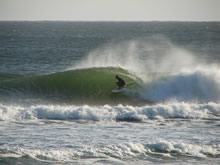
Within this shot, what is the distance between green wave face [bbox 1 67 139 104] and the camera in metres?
20.6

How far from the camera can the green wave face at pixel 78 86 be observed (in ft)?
67.5

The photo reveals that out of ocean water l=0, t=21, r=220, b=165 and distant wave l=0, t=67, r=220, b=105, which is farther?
distant wave l=0, t=67, r=220, b=105

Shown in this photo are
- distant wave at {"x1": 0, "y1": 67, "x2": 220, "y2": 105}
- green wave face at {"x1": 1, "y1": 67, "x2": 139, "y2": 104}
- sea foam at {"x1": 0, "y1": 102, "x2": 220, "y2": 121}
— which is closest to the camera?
sea foam at {"x1": 0, "y1": 102, "x2": 220, "y2": 121}

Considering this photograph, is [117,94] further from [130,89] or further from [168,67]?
[168,67]

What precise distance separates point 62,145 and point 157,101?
7.95 metres

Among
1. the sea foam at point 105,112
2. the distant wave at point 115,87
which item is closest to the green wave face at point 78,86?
the distant wave at point 115,87

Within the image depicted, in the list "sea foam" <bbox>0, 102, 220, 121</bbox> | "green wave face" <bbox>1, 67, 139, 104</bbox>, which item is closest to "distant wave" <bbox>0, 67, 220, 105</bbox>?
"green wave face" <bbox>1, 67, 139, 104</bbox>

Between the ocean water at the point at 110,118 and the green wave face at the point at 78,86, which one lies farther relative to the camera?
the green wave face at the point at 78,86

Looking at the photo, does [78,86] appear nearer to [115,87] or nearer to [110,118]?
[115,87]

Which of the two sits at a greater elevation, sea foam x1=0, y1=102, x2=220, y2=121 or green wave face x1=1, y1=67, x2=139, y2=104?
green wave face x1=1, y1=67, x2=139, y2=104

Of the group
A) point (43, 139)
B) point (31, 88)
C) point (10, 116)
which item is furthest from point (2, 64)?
point (43, 139)

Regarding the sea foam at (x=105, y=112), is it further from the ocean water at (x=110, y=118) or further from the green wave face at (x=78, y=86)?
the green wave face at (x=78, y=86)

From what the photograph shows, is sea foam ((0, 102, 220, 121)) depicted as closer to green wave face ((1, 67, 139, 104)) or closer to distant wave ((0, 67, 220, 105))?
distant wave ((0, 67, 220, 105))

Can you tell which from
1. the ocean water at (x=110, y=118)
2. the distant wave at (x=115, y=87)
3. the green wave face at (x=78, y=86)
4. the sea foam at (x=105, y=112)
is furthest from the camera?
the green wave face at (x=78, y=86)
